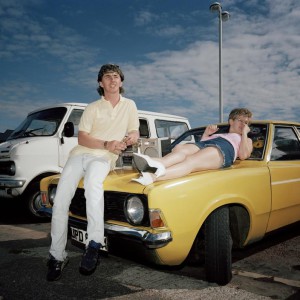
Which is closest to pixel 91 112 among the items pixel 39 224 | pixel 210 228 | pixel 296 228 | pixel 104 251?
pixel 104 251

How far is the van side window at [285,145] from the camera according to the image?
3.44 metres


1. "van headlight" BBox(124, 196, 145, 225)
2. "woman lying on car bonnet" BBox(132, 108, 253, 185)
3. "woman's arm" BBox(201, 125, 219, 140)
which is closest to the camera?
"van headlight" BBox(124, 196, 145, 225)

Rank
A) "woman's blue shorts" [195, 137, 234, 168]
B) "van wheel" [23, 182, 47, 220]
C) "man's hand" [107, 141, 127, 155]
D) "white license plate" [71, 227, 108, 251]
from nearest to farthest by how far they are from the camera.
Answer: "white license plate" [71, 227, 108, 251] < "man's hand" [107, 141, 127, 155] < "woman's blue shorts" [195, 137, 234, 168] < "van wheel" [23, 182, 47, 220]

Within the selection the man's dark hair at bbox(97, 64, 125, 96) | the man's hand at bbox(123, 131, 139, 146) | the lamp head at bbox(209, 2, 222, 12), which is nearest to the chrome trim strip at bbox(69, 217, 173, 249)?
the man's hand at bbox(123, 131, 139, 146)

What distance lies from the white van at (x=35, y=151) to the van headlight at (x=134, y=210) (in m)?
2.66

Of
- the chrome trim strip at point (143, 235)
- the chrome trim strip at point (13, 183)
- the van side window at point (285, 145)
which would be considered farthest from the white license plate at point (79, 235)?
the chrome trim strip at point (13, 183)

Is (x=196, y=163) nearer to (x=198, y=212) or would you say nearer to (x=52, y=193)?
(x=198, y=212)

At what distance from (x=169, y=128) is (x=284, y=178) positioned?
4.39m

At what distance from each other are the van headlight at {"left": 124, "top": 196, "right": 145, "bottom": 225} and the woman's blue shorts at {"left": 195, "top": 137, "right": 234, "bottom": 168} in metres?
1.06

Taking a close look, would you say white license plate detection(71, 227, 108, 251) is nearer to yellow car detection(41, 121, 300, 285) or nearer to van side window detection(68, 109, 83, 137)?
yellow car detection(41, 121, 300, 285)

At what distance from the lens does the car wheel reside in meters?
2.49

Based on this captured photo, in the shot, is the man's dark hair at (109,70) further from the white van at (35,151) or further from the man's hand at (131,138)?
the white van at (35,151)

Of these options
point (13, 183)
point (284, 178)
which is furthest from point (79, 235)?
point (13, 183)

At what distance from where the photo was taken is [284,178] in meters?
3.27
